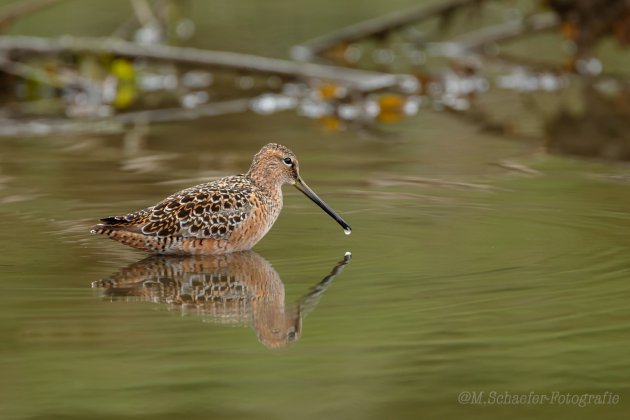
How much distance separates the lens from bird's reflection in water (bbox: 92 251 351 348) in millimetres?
5652

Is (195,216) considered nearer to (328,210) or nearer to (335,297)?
(328,210)

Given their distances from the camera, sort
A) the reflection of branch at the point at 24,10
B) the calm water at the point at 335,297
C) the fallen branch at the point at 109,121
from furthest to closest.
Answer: the reflection of branch at the point at 24,10
the fallen branch at the point at 109,121
the calm water at the point at 335,297

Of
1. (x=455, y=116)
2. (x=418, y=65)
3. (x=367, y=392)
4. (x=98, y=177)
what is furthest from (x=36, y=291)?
(x=418, y=65)

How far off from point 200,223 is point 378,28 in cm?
955

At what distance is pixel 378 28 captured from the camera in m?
16.2

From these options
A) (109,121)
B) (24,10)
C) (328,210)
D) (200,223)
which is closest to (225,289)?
(200,223)

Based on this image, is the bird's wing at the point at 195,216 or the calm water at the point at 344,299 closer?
the calm water at the point at 344,299

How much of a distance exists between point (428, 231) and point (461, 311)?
6.07 ft

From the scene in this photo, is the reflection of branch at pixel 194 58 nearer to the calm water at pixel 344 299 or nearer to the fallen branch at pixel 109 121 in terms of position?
the fallen branch at pixel 109 121

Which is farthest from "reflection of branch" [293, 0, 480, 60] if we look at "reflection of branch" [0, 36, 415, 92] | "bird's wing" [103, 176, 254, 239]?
"bird's wing" [103, 176, 254, 239]

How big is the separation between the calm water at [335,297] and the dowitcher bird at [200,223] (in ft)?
0.36

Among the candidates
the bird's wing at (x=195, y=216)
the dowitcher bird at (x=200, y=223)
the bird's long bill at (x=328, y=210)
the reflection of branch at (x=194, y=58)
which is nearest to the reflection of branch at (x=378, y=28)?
the reflection of branch at (x=194, y=58)

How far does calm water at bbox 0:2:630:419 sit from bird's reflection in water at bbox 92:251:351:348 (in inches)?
0.7

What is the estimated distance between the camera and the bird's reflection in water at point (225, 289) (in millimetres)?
5652
